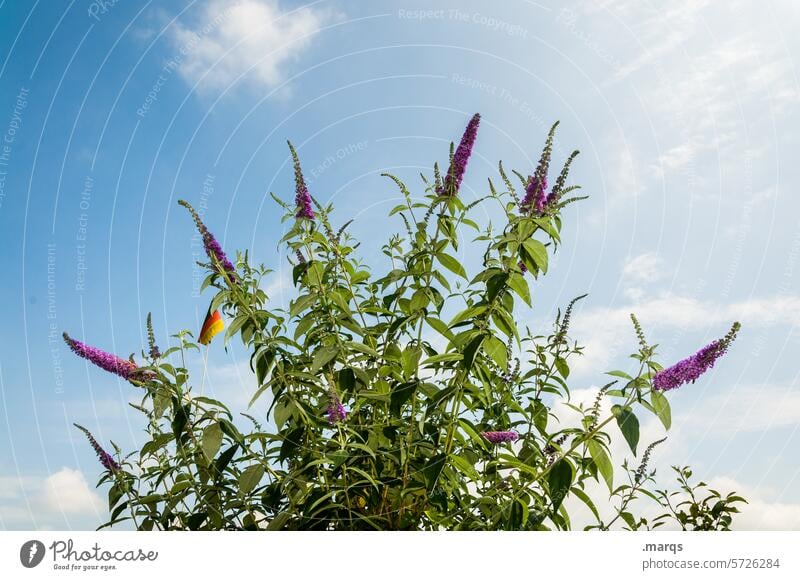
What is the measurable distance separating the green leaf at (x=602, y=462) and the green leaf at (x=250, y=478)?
5.08 feet

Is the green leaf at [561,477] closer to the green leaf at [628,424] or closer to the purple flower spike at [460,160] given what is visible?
the green leaf at [628,424]

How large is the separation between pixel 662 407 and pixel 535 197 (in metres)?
0.99

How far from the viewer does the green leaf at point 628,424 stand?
297 cm

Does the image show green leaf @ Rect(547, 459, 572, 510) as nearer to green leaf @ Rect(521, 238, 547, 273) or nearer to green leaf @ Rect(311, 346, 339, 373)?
green leaf @ Rect(521, 238, 547, 273)

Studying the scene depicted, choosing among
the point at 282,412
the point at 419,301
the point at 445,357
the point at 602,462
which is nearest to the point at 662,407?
the point at 602,462

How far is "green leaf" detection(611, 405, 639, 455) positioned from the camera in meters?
2.97

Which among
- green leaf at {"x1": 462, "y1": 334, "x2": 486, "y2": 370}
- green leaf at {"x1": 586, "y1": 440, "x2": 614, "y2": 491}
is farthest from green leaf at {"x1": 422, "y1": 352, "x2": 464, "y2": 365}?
green leaf at {"x1": 586, "y1": 440, "x2": 614, "y2": 491}

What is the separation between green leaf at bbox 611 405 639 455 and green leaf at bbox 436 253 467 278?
104 centimetres
